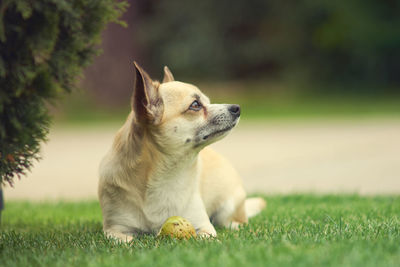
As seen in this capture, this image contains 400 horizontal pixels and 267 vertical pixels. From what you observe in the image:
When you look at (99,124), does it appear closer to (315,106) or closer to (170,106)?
(315,106)

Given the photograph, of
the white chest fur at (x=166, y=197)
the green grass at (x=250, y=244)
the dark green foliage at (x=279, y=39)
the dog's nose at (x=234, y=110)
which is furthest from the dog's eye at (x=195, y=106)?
the dark green foliage at (x=279, y=39)

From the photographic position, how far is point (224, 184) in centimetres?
502

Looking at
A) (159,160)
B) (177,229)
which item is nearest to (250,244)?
(177,229)

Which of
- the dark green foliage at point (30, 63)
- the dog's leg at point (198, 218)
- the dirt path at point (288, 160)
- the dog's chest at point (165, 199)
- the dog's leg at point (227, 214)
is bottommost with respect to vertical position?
the dirt path at point (288, 160)

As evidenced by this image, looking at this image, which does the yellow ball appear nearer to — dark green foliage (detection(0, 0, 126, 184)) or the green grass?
the green grass

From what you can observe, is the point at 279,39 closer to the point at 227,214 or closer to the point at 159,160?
the point at 227,214

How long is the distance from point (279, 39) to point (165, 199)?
24.3 m

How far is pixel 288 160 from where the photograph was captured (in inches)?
421

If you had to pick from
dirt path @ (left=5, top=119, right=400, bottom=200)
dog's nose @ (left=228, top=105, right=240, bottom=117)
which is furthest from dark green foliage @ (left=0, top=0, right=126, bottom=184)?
dirt path @ (left=5, top=119, right=400, bottom=200)

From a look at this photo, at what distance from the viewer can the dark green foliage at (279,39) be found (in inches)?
968

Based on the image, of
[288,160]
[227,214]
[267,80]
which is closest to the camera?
[227,214]

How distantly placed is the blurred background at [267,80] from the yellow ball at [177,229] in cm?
540

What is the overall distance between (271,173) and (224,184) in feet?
15.4

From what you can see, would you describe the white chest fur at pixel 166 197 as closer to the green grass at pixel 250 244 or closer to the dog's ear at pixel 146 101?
the green grass at pixel 250 244
